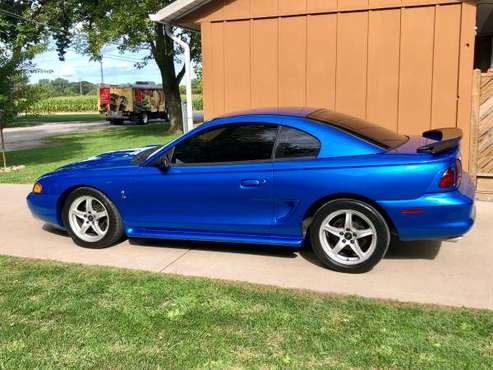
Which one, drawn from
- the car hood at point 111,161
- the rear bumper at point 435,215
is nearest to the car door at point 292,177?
the rear bumper at point 435,215

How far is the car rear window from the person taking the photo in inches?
191

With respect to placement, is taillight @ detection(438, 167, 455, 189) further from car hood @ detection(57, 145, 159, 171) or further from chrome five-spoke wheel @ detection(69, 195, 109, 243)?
chrome five-spoke wheel @ detection(69, 195, 109, 243)

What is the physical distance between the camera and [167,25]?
9180 millimetres

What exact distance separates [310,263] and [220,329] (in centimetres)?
161

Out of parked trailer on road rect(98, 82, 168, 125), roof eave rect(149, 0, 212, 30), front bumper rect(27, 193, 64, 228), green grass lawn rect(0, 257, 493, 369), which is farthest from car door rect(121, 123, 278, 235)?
parked trailer on road rect(98, 82, 168, 125)

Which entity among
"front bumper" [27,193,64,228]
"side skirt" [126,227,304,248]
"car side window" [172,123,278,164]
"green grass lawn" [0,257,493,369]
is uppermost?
"car side window" [172,123,278,164]

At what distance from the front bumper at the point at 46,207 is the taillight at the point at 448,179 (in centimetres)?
401

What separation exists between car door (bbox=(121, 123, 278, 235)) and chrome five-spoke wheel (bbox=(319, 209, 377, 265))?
567mm

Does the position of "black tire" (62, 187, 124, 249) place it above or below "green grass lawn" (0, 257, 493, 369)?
above

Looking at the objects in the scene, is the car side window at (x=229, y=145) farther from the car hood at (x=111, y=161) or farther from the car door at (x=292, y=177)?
the car hood at (x=111, y=161)

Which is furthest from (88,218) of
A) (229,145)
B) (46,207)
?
(229,145)

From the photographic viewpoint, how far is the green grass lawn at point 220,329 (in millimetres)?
3281

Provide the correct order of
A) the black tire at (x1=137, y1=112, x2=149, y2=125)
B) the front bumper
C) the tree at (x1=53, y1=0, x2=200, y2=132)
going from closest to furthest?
the front bumper < the tree at (x1=53, y1=0, x2=200, y2=132) < the black tire at (x1=137, y1=112, x2=149, y2=125)

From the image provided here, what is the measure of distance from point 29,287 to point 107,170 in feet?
4.84
